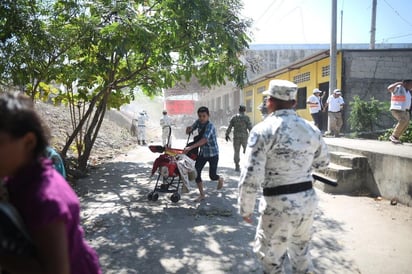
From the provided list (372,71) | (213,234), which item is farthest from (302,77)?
(213,234)

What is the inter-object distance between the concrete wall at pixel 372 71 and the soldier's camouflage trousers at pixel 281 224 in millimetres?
12821

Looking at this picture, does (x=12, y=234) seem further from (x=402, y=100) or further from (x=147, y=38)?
(x=402, y=100)

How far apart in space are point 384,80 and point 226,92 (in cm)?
1883

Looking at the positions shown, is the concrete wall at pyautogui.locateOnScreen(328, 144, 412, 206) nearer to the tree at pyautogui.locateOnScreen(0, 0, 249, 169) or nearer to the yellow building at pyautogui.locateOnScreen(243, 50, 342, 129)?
the tree at pyautogui.locateOnScreen(0, 0, 249, 169)

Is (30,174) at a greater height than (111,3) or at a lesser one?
lesser

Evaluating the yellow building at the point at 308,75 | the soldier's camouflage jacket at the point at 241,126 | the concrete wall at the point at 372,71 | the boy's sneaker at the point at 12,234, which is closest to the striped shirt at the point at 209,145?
the soldier's camouflage jacket at the point at 241,126

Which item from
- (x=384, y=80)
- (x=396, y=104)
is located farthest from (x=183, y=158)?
(x=384, y=80)

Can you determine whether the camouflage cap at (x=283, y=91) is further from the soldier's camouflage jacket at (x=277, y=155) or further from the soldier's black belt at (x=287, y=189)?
the soldier's black belt at (x=287, y=189)

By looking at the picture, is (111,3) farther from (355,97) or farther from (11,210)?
(355,97)

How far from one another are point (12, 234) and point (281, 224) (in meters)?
1.75

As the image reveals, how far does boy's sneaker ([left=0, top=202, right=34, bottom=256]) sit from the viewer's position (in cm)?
112

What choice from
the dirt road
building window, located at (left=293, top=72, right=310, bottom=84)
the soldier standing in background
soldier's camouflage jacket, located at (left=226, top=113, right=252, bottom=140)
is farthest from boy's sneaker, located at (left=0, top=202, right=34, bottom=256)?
building window, located at (left=293, top=72, right=310, bottom=84)

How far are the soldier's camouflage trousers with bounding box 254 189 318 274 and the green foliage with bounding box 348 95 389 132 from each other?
37.3ft

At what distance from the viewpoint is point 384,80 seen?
14297 mm
